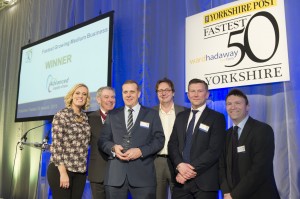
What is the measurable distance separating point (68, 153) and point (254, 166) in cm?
138

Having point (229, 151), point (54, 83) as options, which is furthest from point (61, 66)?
point (229, 151)

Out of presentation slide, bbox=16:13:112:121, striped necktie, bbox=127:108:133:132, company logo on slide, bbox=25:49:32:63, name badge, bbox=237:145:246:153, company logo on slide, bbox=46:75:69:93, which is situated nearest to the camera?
name badge, bbox=237:145:246:153

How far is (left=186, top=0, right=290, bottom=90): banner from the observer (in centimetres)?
243

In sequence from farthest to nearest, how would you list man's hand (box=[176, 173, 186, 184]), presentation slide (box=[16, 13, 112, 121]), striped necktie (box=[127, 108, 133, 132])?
presentation slide (box=[16, 13, 112, 121]), striped necktie (box=[127, 108, 133, 132]), man's hand (box=[176, 173, 186, 184])

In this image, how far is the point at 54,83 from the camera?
4500mm

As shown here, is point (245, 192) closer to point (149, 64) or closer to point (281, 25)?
point (281, 25)

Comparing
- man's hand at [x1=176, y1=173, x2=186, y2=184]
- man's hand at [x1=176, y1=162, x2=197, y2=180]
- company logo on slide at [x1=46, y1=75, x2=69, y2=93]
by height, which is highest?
company logo on slide at [x1=46, y1=75, x2=69, y2=93]

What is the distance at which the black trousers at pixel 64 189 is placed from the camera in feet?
7.66

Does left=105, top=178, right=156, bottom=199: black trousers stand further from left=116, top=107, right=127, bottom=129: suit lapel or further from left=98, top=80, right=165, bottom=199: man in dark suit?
left=116, top=107, right=127, bottom=129: suit lapel

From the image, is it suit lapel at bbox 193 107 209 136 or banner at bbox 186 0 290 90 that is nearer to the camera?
suit lapel at bbox 193 107 209 136

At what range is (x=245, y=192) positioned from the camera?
1.82m

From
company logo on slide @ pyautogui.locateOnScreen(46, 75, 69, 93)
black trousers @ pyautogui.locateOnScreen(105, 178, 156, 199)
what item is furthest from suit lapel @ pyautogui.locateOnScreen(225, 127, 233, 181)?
company logo on slide @ pyautogui.locateOnScreen(46, 75, 69, 93)

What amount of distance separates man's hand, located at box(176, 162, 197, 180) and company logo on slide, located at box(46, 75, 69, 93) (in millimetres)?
2705

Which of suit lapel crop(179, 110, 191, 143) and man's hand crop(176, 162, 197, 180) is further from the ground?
suit lapel crop(179, 110, 191, 143)
